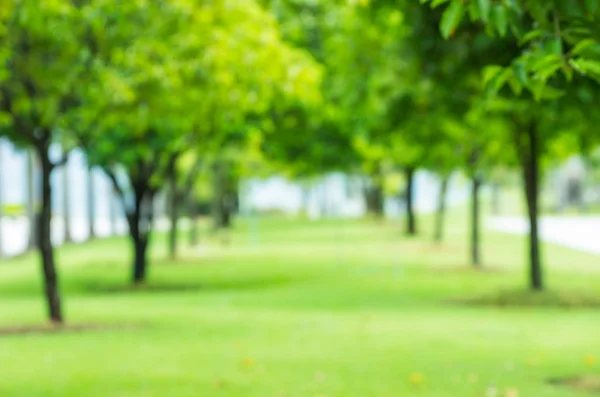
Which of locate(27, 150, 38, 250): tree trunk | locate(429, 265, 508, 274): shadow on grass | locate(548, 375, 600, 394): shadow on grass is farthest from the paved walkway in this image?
locate(548, 375, 600, 394): shadow on grass

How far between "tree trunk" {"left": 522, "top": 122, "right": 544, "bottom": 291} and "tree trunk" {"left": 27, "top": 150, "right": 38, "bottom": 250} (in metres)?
24.1

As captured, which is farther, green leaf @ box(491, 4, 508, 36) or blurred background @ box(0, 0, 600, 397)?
blurred background @ box(0, 0, 600, 397)

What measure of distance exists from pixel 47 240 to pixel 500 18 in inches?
492

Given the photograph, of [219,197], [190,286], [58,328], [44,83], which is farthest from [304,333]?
[219,197]

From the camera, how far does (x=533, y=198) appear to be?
22.1m

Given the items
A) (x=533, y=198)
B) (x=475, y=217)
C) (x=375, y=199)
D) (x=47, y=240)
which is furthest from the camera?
(x=375, y=199)

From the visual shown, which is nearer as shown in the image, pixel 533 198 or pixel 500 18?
pixel 500 18

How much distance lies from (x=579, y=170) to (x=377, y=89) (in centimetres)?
7317

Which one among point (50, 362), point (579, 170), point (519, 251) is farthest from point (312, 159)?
point (579, 170)

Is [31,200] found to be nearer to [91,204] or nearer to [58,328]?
[91,204]

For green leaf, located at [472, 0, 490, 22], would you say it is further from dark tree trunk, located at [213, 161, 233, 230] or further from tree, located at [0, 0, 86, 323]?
dark tree trunk, located at [213, 161, 233, 230]

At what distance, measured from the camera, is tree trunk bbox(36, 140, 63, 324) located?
56.6ft

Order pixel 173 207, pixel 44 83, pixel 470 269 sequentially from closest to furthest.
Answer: pixel 44 83 < pixel 470 269 < pixel 173 207

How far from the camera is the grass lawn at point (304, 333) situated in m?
11.8
